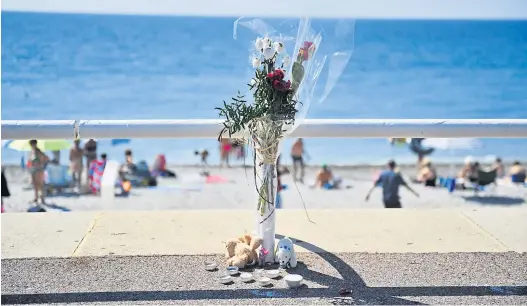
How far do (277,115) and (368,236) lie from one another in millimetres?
1617

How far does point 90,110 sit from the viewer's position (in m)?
41.4

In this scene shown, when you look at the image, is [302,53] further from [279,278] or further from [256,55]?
[279,278]

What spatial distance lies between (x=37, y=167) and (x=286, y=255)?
11.0 m

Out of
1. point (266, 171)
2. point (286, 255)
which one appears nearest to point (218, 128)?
point (266, 171)

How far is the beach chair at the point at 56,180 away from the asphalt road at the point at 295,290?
39.8ft

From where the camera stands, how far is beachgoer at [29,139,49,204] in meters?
15.2

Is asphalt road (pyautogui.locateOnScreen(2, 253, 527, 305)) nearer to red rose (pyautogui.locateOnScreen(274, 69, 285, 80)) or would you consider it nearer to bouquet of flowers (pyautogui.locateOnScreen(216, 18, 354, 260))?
bouquet of flowers (pyautogui.locateOnScreen(216, 18, 354, 260))

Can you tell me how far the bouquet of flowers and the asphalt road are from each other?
59 centimetres

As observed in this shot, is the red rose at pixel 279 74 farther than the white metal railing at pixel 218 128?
No

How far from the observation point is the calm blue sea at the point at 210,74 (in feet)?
130

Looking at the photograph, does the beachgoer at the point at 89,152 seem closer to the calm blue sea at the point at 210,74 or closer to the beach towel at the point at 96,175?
the beach towel at the point at 96,175

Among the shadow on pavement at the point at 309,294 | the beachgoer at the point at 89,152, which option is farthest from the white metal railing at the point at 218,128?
the beachgoer at the point at 89,152

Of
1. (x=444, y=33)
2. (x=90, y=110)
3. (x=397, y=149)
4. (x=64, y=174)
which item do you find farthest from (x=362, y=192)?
(x=444, y=33)

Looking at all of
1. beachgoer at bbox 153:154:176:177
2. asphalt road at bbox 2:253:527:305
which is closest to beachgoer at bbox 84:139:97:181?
beachgoer at bbox 153:154:176:177
